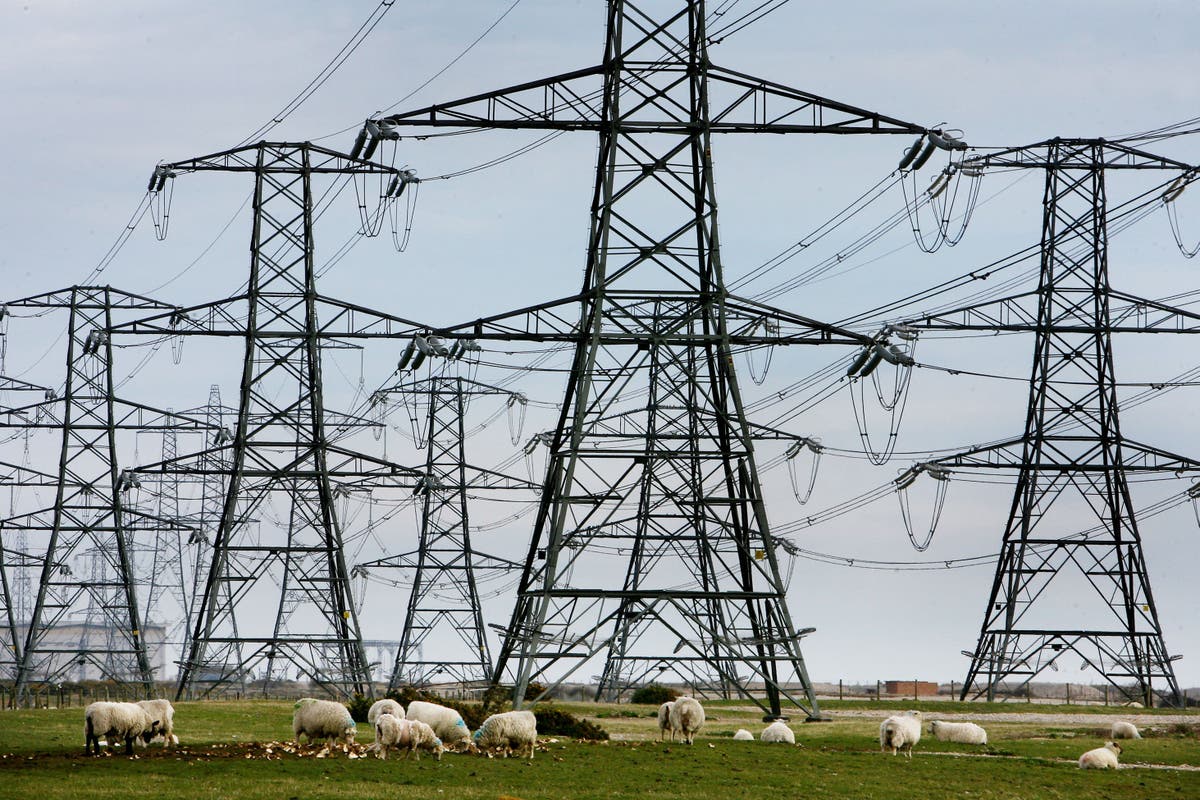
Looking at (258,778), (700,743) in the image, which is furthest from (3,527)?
(258,778)

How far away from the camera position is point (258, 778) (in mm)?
28828

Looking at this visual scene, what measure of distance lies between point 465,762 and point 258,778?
18.1 ft

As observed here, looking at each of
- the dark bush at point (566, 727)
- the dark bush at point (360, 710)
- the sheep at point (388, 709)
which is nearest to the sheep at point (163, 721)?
the sheep at point (388, 709)

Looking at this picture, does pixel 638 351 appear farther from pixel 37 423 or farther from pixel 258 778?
pixel 37 423

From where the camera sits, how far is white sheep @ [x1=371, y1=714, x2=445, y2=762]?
3334 cm

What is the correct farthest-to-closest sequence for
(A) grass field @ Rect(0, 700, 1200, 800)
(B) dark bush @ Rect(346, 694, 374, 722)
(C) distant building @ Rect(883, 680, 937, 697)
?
(C) distant building @ Rect(883, 680, 937, 697), (B) dark bush @ Rect(346, 694, 374, 722), (A) grass field @ Rect(0, 700, 1200, 800)

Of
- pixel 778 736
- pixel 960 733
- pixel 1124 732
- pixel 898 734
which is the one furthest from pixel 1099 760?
pixel 1124 732

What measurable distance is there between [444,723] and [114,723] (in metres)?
6.87

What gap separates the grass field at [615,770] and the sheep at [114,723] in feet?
1.59

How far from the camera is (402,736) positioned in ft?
109

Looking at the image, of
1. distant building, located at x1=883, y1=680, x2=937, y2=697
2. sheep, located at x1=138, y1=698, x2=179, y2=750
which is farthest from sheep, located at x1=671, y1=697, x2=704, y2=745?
distant building, located at x1=883, y1=680, x2=937, y2=697

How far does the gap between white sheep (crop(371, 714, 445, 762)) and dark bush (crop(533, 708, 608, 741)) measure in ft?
26.1

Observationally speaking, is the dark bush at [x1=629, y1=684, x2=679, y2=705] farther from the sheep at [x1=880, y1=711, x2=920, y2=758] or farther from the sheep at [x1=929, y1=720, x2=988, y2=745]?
the sheep at [x1=880, y1=711, x2=920, y2=758]

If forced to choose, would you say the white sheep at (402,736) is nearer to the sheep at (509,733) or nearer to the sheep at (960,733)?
the sheep at (509,733)
